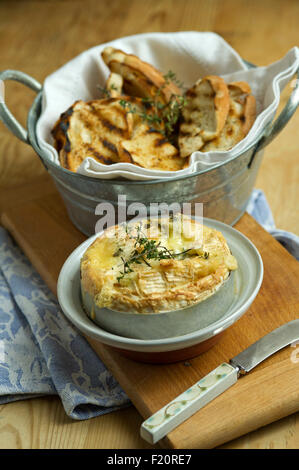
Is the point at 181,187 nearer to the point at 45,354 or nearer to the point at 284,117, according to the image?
the point at 284,117

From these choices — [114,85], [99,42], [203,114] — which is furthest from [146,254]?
[99,42]

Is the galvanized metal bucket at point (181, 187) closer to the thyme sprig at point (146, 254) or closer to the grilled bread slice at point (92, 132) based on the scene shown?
the grilled bread slice at point (92, 132)

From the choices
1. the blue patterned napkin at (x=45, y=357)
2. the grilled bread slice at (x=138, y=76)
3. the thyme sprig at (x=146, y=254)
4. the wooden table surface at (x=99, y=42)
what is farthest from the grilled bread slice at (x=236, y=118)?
the blue patterned napkin at (x=45, y=357)

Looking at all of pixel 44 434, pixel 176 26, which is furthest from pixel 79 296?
pixel 176 26

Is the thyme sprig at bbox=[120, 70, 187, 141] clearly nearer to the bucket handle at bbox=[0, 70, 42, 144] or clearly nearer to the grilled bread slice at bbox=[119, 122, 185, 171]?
the grilled bread slice at bbox=[119, 122, 185, 171]

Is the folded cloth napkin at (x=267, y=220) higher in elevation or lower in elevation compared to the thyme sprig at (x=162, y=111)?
lower
